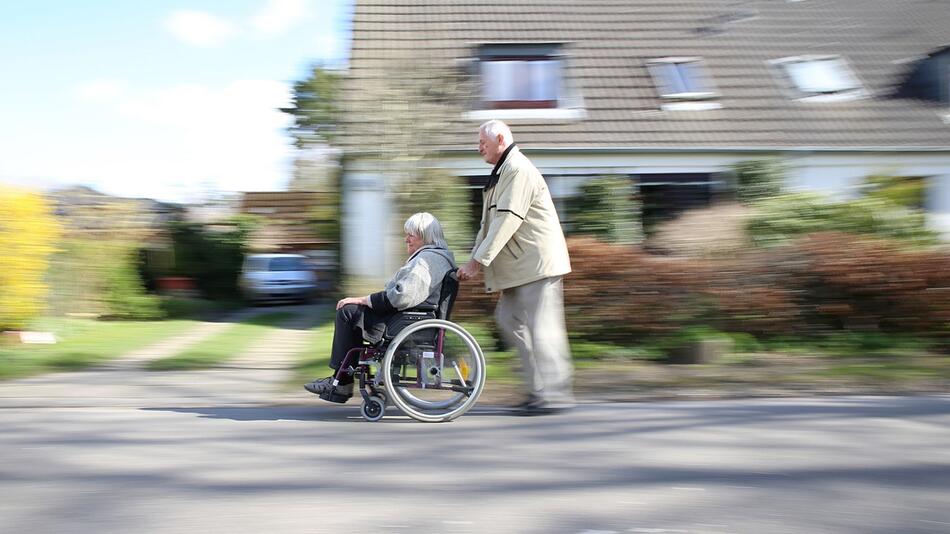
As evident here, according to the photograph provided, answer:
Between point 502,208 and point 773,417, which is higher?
point 502,208

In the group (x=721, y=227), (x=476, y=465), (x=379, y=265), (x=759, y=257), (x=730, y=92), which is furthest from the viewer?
(x=730, y=92)

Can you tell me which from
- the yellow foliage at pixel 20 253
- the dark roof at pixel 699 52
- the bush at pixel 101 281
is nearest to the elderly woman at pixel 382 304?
the yellow foliage at pixel 20 253

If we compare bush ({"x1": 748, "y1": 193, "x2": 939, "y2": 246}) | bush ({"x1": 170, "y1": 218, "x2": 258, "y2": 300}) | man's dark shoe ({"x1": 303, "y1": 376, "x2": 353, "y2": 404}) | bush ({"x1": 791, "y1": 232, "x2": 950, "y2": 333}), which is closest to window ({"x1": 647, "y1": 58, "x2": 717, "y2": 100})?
bush ({"x1": 748, "y1": 193, "x2": 939, "y2": 246})

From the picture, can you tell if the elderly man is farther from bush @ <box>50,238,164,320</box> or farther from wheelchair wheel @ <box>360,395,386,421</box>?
bush @ <box>50,238,164,320</box>

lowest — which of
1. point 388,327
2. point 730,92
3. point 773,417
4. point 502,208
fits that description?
point 773,417

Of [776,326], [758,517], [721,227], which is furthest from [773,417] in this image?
[721,227]

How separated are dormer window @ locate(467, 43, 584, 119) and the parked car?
23.6 ft

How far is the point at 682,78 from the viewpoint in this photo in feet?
55.5

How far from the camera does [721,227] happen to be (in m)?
9.38

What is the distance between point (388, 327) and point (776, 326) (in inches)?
189

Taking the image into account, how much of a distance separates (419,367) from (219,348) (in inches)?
209

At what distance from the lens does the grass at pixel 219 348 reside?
28.3 feet

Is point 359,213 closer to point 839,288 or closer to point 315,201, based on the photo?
point 315,201

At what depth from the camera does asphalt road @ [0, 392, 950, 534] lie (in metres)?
3.65
